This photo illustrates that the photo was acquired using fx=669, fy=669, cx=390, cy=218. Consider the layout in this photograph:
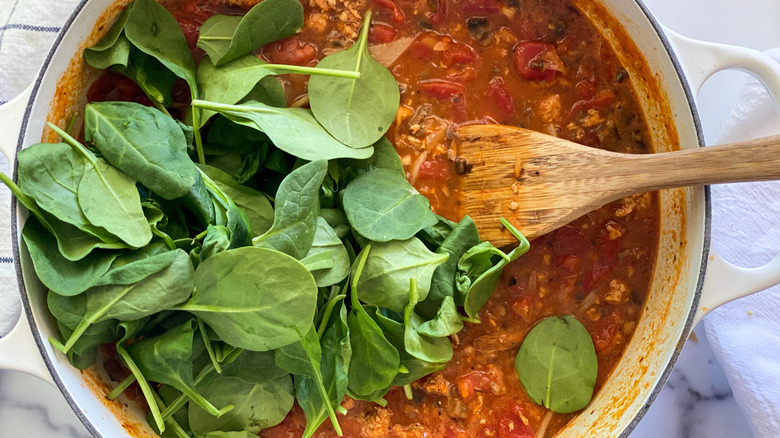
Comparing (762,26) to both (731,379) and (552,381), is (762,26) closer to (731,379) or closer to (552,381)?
(731,379)

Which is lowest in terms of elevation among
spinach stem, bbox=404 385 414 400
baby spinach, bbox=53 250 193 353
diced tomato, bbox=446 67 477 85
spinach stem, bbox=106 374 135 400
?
spinach stem, bbox=404 385 414 400

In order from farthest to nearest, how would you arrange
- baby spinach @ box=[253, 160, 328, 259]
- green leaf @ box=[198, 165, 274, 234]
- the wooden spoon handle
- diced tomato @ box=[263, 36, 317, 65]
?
diced tomato @ box=[263, 36, 317, 65], green leaf @ box=[198, 165, 274, 234], baby spinach @ box=[253, 160, 328, 259], the wooden spoon handle

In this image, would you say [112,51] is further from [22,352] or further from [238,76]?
[22,352]

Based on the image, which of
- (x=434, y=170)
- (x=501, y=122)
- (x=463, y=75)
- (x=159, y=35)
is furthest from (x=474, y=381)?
(x=159, y=35)

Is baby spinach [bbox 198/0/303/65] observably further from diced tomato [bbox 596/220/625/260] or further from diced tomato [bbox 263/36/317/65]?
diced tomato [bbox 596/220/625/260]

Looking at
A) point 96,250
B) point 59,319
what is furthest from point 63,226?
point 59,319

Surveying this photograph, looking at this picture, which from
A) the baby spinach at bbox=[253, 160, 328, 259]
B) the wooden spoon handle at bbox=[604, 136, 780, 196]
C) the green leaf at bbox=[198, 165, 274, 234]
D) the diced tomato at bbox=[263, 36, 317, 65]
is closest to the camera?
the wooden spoon handle at bbox=[604, 136, 780, 196]

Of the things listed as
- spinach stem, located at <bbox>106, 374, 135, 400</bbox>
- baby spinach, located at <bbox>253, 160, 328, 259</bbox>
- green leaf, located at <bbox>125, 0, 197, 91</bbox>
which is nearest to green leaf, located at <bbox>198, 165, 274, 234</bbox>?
baby spinach, located at <bbox>253, 160, 328, 259</bbox>
